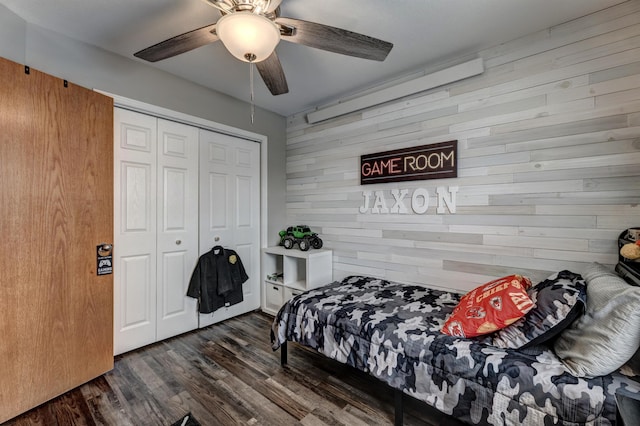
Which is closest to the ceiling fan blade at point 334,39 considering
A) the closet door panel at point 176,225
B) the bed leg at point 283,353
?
the closet door panel at point 176,225

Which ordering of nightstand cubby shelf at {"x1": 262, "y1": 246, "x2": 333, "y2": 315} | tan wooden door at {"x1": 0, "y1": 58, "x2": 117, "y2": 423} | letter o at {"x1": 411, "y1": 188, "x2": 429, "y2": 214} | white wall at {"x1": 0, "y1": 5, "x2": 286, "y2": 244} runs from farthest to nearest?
nightstand cubby shelf at {"x1": 262, "y1": 246, "x2": 333, "y2": 315} → letter o at {"x1": 411, "y1": 188, "x2": 429, "y2": 214} → white wall at {"x1": 0, "y1": 5, "x2": 286, "y2": 244} → tan wooden door at {"x1": 0, "y1": 58, "x2": 117, "y2": 423}

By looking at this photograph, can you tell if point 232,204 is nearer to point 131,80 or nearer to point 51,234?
point 131,80

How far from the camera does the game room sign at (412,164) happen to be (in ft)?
7.47

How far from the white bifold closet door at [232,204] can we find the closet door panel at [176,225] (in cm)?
11

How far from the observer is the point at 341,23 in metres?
1.87

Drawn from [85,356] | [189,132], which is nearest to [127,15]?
[189,132]

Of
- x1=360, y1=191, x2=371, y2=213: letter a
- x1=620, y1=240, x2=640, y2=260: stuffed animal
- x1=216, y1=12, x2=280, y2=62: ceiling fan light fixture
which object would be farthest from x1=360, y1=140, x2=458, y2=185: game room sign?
x1=216, y1=12, x2=280, y2=62: ceiling fan light fixture

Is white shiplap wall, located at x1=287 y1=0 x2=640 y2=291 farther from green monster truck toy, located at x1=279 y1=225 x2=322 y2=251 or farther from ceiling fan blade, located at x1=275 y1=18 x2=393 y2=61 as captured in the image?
ceiling fan blade, located at x1=275 y1=18 x2=393 y2=61

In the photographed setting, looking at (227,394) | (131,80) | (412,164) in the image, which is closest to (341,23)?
(412,164)

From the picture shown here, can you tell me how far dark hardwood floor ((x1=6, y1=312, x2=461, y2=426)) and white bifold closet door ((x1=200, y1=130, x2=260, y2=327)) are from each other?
74 centimetres

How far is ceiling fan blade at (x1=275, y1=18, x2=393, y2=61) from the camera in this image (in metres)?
1.43

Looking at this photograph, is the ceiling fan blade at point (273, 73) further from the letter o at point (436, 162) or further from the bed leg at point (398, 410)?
the bed leg at point (398, 410)

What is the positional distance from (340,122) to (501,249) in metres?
2.00

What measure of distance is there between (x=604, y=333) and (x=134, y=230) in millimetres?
3110
